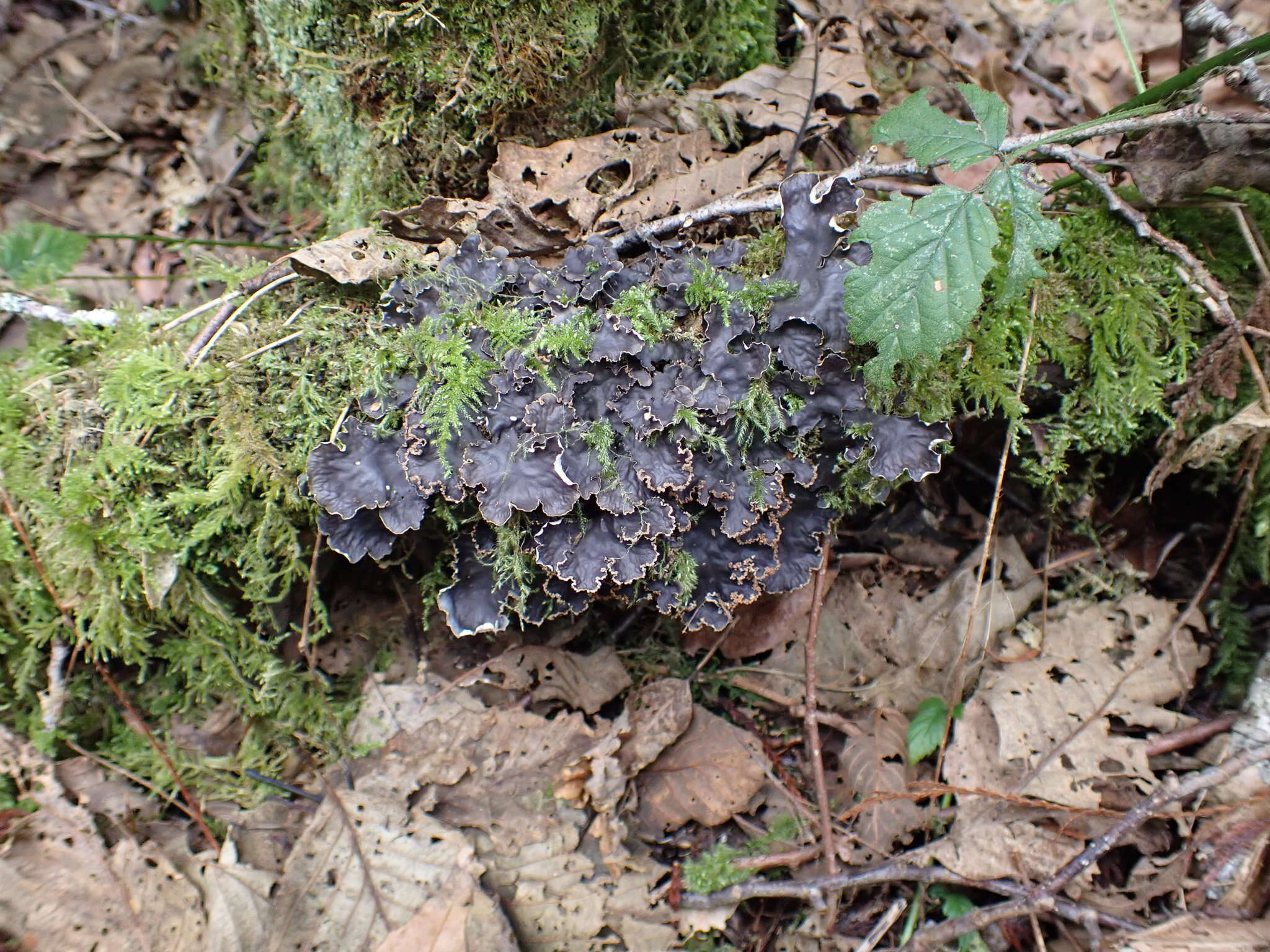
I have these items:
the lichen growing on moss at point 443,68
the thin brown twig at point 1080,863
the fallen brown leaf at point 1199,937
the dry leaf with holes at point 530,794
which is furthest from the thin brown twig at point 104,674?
the fallen brown leaf at point 1199,937

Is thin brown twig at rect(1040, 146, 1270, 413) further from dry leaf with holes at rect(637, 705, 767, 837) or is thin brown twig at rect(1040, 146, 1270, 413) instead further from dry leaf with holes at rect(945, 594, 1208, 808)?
dry leaf with holes at rect(637, 705, 767, 837)

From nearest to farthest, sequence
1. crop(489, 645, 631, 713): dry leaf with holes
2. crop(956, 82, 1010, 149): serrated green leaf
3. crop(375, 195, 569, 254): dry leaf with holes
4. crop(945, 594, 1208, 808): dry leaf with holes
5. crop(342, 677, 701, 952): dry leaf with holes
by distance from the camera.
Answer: crop(956, 82, 1010, 149): serrated green leaf
crop(342, 677, 701, 952): dry leaf with holes
crop(945, 594, 1208, 808): dry leaf with holes
crop(375, 195, 569, 254): dry leaf with holes
crop(489, 645, 631, 713): dry leaf with holes

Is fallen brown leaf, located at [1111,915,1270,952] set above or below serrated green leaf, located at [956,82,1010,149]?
below

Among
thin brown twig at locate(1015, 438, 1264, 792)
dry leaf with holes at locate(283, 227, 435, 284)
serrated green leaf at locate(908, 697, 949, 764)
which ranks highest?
dry leaf with holes at locate(283, 227, 435, 284)

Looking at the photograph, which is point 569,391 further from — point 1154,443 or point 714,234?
point 1154,443

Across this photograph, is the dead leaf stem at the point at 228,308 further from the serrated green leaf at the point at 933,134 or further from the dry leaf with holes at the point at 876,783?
the dry leaf with holes at the point at 876,783

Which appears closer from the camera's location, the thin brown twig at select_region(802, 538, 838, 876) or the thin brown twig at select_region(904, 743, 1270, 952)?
the thin brown twig at select_region(904, 743, 1270, 952)

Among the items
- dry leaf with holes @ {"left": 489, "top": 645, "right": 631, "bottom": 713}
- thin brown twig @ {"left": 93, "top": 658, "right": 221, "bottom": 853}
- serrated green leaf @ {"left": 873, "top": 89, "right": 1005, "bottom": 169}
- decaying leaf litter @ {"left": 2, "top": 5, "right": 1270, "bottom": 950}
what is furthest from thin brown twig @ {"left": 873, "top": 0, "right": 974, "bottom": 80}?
thin brown twig @ {"left": 93, "top": 658, "right": 221, "bottom": 853}
